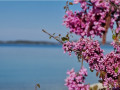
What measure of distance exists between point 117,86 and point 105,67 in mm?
536

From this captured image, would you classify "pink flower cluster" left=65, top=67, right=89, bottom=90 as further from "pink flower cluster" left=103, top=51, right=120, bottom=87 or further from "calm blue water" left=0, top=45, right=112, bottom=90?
"calm blue water" left=0, top=45, right=112, bottom=90

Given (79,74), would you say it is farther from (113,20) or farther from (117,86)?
(117,86)

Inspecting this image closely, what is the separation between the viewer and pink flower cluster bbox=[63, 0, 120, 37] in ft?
15.4

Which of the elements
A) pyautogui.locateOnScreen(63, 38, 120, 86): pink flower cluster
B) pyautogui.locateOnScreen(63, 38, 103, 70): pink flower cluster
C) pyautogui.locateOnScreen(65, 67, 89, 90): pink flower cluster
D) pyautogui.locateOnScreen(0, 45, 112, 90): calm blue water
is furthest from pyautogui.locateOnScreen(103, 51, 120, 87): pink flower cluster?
pyautogui.locateOnScreen(0, 45, 112, 90): calm blue water

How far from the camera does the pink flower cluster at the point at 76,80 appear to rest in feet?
16.4

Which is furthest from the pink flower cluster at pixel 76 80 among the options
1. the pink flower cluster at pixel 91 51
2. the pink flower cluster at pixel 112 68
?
the pink flower cluster at pixel 112 68

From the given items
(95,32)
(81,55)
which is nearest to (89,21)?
(95,32)

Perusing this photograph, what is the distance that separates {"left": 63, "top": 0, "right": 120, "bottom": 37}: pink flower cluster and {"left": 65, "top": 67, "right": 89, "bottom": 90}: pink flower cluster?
720 mm

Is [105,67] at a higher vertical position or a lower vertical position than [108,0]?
lower

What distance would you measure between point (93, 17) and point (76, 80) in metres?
1.22

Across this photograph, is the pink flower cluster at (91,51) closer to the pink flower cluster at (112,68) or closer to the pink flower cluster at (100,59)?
the pink flower cluster at (100,59)

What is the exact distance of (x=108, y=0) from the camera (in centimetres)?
480

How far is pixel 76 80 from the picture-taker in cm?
507

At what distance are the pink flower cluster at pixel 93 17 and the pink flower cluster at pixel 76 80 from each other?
0.72m
